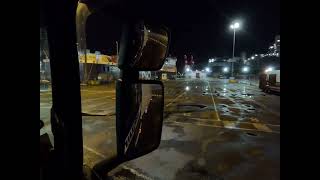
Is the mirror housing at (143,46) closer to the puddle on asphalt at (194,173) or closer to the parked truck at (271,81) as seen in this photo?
the puddle on asphalt at (194,173)

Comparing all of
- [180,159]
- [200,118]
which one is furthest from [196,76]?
[180,159]

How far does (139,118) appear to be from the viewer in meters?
1.75

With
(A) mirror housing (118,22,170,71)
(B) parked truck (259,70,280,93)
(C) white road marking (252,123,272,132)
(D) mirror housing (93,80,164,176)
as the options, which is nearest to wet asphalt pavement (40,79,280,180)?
(C) white road marking (252,123,272,132)

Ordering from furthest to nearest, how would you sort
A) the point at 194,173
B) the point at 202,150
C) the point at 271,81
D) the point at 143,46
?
the point at 271,81
the point at 202,150
the point at 194,173
the point at 143,46

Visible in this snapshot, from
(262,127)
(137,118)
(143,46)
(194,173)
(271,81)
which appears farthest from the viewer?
(271,81)

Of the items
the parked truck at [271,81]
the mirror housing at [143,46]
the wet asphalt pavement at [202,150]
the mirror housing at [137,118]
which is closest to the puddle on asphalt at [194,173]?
the wet asphalt pavement at [202,150]

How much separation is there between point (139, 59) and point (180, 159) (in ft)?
19.0

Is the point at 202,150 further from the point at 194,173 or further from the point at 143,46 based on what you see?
the point at 143,46

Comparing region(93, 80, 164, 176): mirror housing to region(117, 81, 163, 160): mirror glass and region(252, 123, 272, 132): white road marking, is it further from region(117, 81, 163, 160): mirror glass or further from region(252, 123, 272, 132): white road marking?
region(252, 123, 272, 132): white road marking

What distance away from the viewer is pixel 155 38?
5.59ft

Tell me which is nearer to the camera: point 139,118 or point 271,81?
point 139,118

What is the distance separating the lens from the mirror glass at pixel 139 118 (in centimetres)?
164

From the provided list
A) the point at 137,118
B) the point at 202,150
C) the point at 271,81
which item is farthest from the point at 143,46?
the point at 271,81
